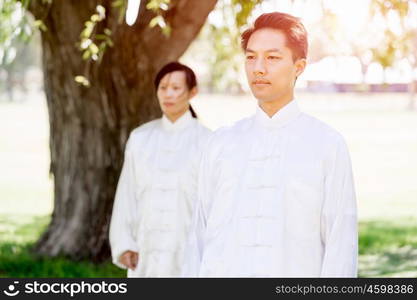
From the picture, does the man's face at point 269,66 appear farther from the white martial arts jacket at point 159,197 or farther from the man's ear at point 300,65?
the white martial arts jacket at point 159,197

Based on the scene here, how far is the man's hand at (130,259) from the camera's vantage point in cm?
679

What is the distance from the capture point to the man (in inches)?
167

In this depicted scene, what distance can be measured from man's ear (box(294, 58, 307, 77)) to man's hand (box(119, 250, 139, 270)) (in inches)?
106

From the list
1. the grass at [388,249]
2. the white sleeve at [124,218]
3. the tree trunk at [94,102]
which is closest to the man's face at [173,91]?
the white sleeve at [124,218]

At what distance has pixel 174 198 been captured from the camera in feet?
21.8

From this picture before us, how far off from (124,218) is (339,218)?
2.81m

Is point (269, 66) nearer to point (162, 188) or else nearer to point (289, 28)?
point (289, 28)

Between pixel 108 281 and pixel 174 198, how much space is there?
105 centimetres

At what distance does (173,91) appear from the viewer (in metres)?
6.60

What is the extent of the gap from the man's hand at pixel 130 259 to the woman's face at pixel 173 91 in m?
0.99

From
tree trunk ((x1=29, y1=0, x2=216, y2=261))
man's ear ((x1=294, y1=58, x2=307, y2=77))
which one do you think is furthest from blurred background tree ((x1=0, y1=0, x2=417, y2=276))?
man's ear ((x1=294, y1=58, x2=307, y2=77))

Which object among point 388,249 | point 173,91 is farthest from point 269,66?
point 388,249

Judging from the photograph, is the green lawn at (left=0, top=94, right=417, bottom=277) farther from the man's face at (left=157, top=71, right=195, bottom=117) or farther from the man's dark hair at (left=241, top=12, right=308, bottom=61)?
the man's dark hair at (left=241, top=12, right=308, bottom=61)

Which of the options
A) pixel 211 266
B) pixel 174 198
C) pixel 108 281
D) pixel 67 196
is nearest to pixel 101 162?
pixel 67 196
